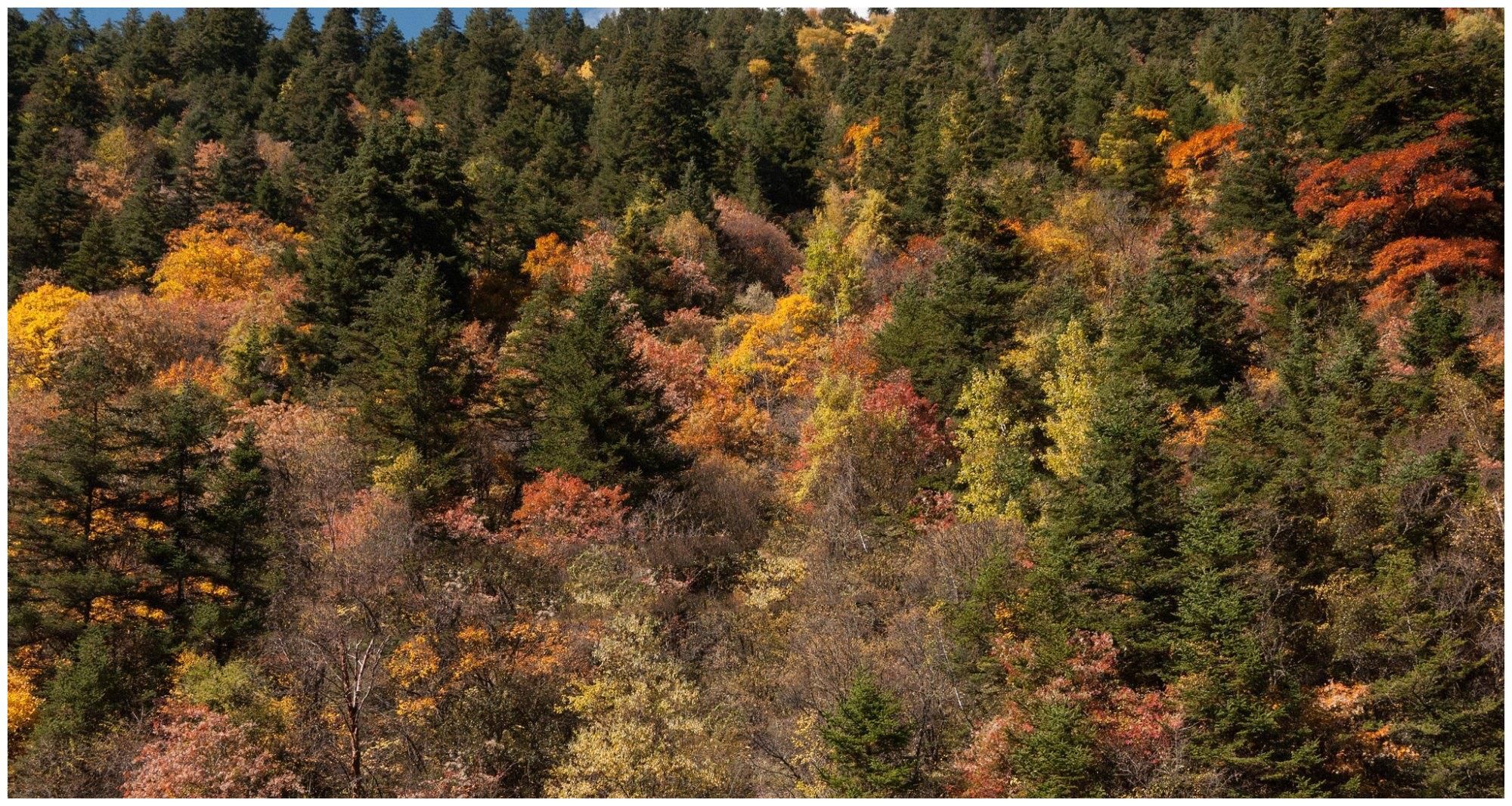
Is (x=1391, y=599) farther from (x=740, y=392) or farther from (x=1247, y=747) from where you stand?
(x=740, y=392)

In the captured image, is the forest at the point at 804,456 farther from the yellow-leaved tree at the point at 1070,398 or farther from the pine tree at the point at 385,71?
the pine tree at the point at 385,71

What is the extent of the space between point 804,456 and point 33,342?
125 feet

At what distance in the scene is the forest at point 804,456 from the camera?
23.5 meters

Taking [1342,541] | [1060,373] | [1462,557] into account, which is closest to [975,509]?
[1060,373]

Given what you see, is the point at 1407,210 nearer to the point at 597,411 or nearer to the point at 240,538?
the point at 597,411

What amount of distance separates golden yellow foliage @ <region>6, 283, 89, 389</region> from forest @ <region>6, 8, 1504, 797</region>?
0.23 m

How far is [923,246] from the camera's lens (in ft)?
167

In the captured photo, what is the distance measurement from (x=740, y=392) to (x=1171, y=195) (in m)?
28.5

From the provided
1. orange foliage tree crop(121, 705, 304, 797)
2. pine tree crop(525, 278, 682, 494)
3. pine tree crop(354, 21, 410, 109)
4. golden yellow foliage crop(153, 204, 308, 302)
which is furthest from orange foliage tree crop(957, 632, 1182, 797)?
pine tree crop(354, 21, 410, 109)

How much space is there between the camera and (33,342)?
43062mm

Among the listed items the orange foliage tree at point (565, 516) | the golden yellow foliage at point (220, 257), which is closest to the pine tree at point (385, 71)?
the golden yellow foliage at point (220, 257)

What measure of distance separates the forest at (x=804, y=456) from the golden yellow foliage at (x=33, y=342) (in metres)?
0.23

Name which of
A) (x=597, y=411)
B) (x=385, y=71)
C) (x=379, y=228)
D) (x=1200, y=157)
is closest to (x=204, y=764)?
(x=597, y=411)

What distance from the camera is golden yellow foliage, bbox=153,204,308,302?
162 ft
